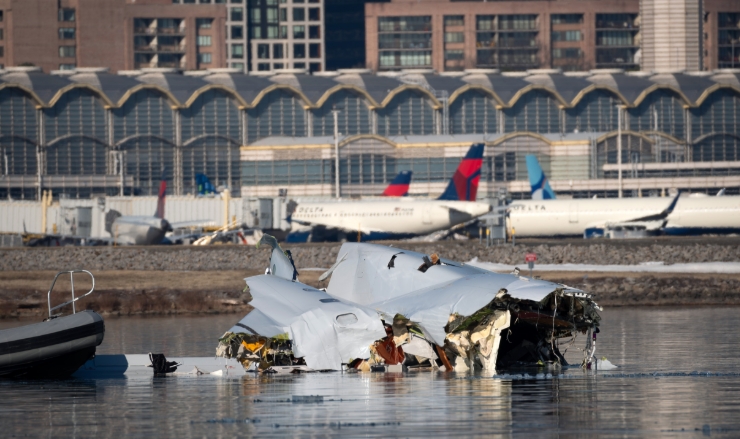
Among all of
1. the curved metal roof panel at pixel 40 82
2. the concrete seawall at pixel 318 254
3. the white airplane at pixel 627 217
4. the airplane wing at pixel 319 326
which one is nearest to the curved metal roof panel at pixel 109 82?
the curved metal roof panel at pixel 40 82

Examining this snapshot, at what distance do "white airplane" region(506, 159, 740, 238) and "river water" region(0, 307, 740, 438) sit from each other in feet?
198

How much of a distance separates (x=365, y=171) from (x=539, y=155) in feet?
64.1

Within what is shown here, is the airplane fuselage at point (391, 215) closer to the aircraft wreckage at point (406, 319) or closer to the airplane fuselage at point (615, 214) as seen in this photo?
the airplane fuselage at point (615, 214)

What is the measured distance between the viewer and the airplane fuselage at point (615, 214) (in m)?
93.0

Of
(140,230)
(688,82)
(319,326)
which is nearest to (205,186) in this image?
(140,230)

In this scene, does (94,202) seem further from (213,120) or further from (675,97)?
(675,97)

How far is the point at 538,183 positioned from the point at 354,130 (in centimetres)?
4018

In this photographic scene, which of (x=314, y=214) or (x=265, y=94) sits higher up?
(x=265, y=94)

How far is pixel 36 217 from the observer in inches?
4392

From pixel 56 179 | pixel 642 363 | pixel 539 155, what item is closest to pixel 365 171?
pixel 539 155

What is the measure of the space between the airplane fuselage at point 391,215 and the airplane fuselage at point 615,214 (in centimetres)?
587

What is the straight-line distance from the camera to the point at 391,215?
94188mm

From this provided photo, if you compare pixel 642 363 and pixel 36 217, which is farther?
→ pixel 36 217

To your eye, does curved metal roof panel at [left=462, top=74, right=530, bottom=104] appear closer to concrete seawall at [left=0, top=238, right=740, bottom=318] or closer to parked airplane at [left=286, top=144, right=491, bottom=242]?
parked airplane at [left=286, top=144, right=491, bottom=242]
